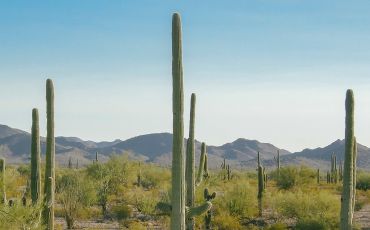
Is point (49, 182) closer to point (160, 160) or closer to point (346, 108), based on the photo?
point (346, 108)

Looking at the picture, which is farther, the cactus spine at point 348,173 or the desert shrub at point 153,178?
the desert shrub at point 153,178

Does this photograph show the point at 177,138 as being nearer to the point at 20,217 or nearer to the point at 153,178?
the point at 20,217

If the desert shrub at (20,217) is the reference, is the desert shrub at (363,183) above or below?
below

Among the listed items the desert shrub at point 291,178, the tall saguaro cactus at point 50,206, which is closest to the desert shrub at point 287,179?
the desert shrub at point 291,178

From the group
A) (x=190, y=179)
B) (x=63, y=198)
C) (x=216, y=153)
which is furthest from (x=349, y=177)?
(x=216, y=153)

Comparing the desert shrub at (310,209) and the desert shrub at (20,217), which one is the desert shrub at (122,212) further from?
the desert shrub at (20,217)

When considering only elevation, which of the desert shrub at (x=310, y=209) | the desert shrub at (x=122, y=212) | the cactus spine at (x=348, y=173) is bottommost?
the desert shrub at (x=122, y=212)

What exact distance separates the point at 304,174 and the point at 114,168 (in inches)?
568

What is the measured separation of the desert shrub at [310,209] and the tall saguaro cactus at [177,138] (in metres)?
13.9

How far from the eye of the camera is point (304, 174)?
41.1m

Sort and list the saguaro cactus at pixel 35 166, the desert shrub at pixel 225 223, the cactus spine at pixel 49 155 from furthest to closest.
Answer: the desert shrub at pixel 225 223 < the saguaro cactus at pixel 35 166 < the cactus spine at pixel 49 155

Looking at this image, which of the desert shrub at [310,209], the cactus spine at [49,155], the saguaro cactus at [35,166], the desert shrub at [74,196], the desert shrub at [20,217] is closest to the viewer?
the desert shrub at [20,217]

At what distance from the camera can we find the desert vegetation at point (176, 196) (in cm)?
1157

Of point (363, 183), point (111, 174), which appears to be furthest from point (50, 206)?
point (363, 183)
